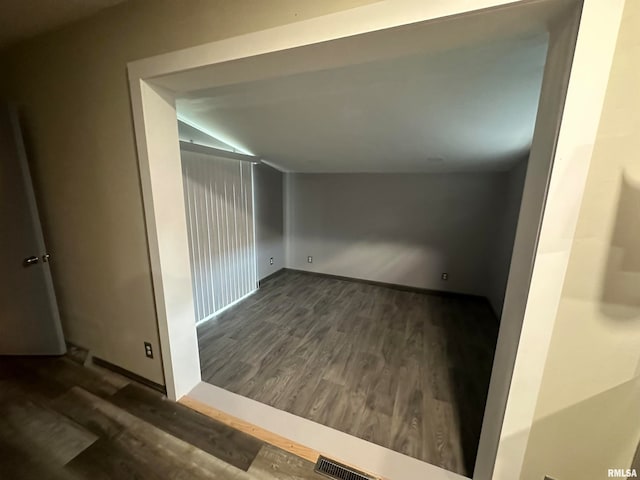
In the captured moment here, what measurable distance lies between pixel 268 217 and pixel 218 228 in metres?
1.11

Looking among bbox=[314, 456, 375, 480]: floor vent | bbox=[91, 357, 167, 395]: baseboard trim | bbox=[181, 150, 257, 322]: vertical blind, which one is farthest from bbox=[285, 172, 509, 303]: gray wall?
bbox=[91, 357, 167, 395]: baseboard trim

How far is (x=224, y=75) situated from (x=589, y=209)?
5.10 ft

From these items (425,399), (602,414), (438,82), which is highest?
(438,82)

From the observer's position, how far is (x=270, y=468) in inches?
50.5

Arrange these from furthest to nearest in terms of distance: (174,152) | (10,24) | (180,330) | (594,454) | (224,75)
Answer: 1. (180,330)
2. (174,152)
3. (10,24)
4. (224,75)
5. (594,454)

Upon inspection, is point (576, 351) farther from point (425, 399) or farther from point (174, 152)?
point (174, 152)

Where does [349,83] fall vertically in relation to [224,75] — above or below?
above

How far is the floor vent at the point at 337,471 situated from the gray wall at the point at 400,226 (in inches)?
103

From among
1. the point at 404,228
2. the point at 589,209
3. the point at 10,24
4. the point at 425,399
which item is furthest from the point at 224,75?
the point at 404,228

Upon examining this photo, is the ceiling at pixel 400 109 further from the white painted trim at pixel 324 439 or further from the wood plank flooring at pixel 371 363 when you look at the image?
the white painted trim at pixel 324 439

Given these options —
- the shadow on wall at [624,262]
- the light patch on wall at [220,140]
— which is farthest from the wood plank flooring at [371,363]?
the light patch on wall at [220,140]

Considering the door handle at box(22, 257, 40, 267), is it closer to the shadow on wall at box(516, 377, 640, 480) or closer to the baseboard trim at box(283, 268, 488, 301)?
the shadow on wall at box(516, 377, 640, 480)

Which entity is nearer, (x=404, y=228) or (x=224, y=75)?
(x=224, y=75)

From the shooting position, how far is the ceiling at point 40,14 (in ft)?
4.01
